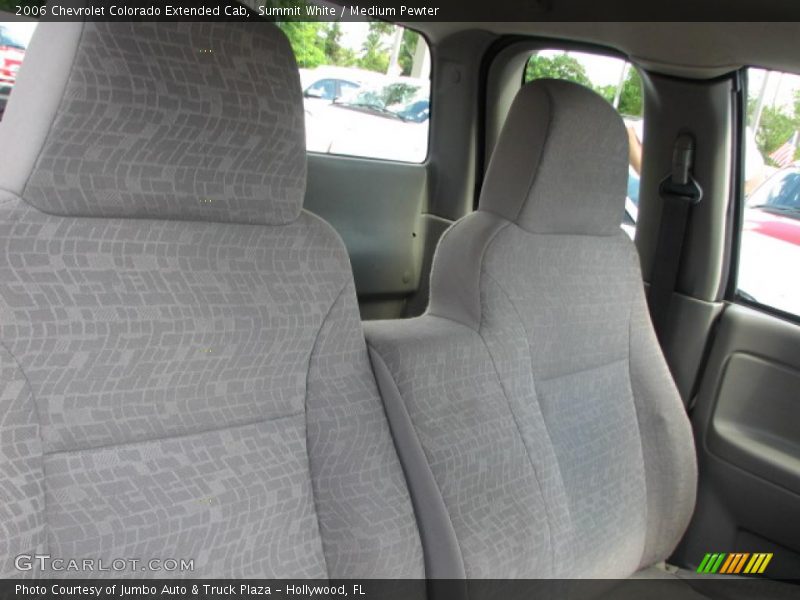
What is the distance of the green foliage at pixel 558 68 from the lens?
2443mm

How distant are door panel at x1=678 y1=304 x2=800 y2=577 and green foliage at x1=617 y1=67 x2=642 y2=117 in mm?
599

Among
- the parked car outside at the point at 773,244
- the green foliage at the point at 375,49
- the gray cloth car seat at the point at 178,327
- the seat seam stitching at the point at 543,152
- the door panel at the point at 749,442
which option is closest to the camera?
the gray cloth car seat at the point at 178,327

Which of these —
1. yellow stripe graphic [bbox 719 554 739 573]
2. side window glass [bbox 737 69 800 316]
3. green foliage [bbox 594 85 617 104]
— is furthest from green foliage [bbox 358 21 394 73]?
yellow stripe graphic [bbox 719 554 739 573]

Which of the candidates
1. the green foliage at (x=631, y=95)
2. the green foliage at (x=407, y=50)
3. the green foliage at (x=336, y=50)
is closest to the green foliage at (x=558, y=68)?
the green foliage at (x=631, y=95)

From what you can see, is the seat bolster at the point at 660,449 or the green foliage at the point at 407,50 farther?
the green foliage at the point at 407,50

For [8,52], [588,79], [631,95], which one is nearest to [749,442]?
[631,95]

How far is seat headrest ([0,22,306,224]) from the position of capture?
1051mm

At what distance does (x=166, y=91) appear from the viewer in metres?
1.12

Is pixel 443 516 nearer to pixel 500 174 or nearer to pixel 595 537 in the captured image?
pixel 595 537

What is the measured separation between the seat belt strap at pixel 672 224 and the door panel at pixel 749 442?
6.4 inches

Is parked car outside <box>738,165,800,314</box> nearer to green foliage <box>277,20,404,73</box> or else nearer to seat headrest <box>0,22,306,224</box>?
green foliage <box>277,20,404,73</box>

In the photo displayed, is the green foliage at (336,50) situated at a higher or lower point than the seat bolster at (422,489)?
higher

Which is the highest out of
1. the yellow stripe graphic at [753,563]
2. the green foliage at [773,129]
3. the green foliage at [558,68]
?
the green foliage at [558,68]

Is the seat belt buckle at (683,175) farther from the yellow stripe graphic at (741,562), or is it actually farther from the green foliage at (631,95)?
the yellow stripe graphic at (741,562)
